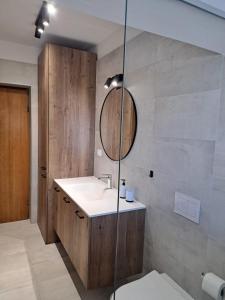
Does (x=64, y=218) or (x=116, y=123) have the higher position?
(x=116, y=123)

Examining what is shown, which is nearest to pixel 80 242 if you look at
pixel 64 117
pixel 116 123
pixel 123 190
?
pixel 123 190

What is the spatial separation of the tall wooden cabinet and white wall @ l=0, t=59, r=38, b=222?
21 cm

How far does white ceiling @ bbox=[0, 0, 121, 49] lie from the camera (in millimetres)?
1833

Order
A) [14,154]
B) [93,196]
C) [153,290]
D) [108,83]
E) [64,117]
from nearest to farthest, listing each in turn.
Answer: [153,290] → [93,196] → [108,83] → [64,117] → [14,154]

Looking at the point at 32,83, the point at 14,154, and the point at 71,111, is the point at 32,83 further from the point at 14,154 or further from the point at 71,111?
the point at 14,154

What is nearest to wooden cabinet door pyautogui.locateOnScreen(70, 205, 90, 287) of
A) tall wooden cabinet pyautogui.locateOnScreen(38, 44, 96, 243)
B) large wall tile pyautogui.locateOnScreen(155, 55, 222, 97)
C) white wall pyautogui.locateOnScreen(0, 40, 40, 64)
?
tall wooden cabinet pyautogui.locateOnScreen(38, 44, 96, 243)

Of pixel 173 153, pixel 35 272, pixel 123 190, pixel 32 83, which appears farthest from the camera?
pixel 32 83

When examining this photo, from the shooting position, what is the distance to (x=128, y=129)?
2041 millimetres

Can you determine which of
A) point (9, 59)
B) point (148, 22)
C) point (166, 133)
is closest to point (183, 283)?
point (166, 133)

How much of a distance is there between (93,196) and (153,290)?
1079 millimetres

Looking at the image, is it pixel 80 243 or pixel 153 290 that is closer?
pixel 153 290

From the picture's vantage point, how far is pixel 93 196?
7.63ft

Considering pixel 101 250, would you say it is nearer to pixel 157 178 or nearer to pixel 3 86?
pixel 157 178

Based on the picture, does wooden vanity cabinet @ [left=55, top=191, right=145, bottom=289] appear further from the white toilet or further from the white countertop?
the white toilet
